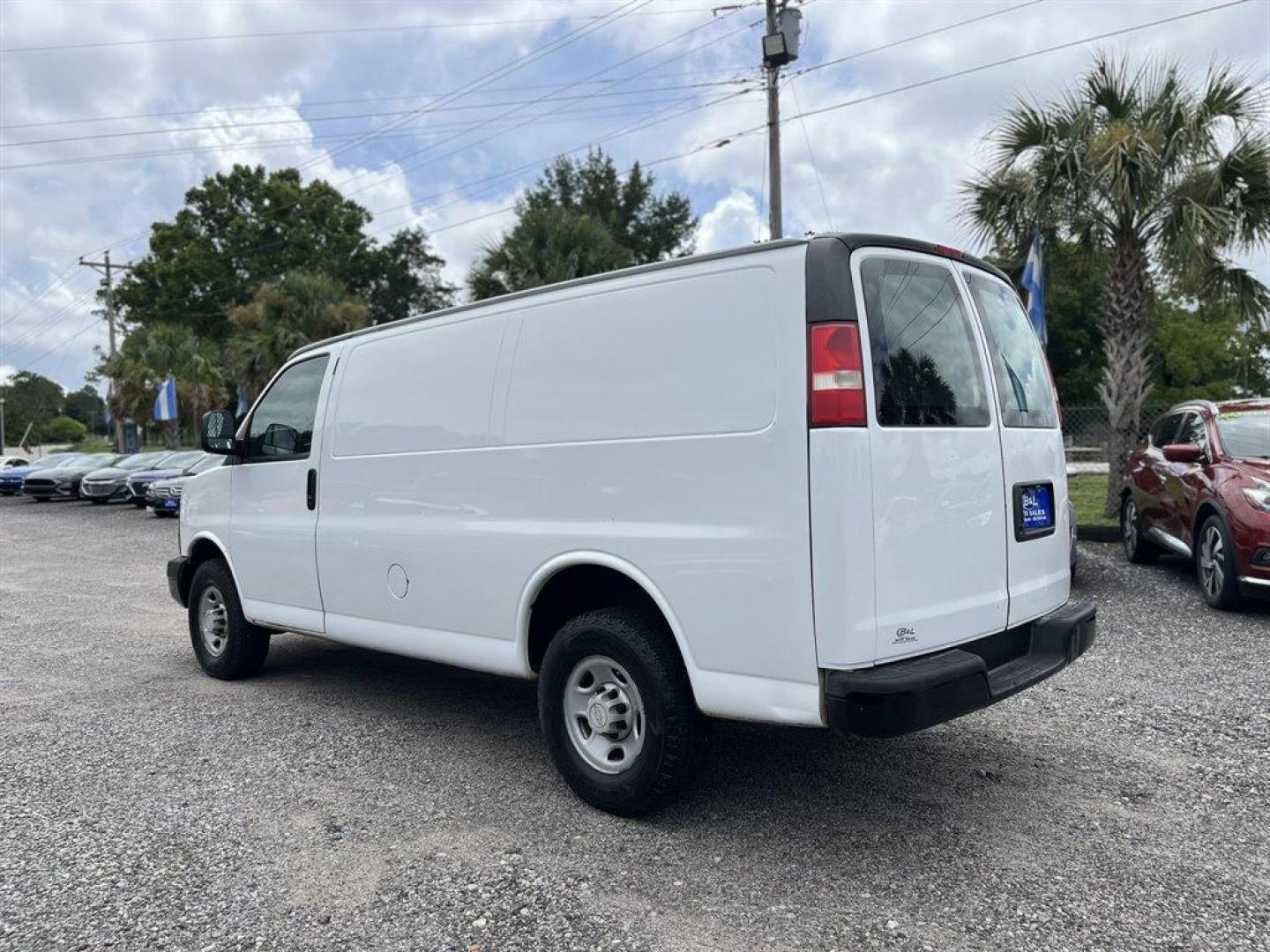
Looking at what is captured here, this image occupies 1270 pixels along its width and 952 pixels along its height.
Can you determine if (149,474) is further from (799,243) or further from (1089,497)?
(799,243)

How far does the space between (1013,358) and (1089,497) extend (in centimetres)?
1266

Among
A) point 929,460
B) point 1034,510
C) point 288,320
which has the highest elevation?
point 288,320

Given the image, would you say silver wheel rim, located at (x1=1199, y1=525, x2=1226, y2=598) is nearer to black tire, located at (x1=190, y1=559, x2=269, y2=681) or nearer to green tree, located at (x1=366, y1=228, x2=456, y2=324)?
black tire, located at (x1=190, y1=559, x2=269, y2=681)

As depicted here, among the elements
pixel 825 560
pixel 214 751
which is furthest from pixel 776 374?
pixel 214 751

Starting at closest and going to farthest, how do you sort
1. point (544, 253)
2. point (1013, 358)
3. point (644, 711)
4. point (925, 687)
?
point (925, 687) < point (644, 711) < point (1013, 358) < point (544, 253)

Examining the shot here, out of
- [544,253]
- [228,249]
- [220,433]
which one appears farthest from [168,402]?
[220,433]

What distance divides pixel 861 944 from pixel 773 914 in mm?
300

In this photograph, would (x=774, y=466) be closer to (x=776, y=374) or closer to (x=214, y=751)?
(x=776, y=374)

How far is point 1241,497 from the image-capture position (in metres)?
7.04

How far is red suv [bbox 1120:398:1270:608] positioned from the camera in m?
6.91

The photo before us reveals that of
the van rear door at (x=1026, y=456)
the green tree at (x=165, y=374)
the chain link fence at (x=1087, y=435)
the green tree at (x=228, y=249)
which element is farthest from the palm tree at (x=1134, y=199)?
the green tree at (x=228, y=249)

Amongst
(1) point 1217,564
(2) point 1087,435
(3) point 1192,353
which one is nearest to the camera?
(1) point 1217,564

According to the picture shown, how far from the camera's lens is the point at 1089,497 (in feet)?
49.8

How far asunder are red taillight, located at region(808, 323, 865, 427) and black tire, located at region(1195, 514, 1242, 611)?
5387mm
